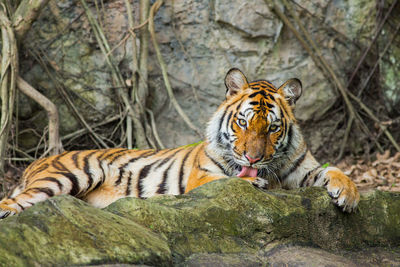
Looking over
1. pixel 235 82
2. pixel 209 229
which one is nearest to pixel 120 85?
pixel 235 82

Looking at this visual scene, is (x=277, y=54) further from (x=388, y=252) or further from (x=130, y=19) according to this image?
(x=388, y=252)

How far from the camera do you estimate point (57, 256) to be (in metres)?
1.93

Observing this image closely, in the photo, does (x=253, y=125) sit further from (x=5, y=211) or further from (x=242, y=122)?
(x=5, y=211)

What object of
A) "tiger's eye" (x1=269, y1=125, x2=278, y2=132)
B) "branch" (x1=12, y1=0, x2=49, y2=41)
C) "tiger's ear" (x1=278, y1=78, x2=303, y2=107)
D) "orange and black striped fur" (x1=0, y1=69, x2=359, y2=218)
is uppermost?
"branch" (x1=12, y1=0, x2=49, y2=41)

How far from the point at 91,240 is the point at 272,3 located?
5.09 m

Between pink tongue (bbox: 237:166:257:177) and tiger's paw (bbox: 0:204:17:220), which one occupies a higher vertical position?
pink tongue (bbox: 237:166:257:177)

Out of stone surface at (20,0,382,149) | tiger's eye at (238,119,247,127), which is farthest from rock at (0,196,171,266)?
stone surface at (20,0,382,149)

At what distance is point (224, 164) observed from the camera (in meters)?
3.67

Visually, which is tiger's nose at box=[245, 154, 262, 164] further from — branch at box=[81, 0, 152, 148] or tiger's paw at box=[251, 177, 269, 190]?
branch at box=[81, 0, 152, 148]

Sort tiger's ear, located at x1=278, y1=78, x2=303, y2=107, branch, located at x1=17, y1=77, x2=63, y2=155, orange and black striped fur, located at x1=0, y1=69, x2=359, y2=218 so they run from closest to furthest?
orange and black striped fur, located at x1=0, y1=69, x2=359, y2=218 < tiger's ear, located at x1=278, y1=78, x2=303, y2=107 < branch, located at x1=17, y1=77, x2=63, y2=155

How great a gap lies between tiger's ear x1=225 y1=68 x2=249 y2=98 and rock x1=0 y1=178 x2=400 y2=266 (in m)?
1.08

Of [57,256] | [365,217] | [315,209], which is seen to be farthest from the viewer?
[365,217]

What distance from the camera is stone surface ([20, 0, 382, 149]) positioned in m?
6.49

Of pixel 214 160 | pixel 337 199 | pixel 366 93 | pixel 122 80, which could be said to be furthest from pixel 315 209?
pixel 366 93
